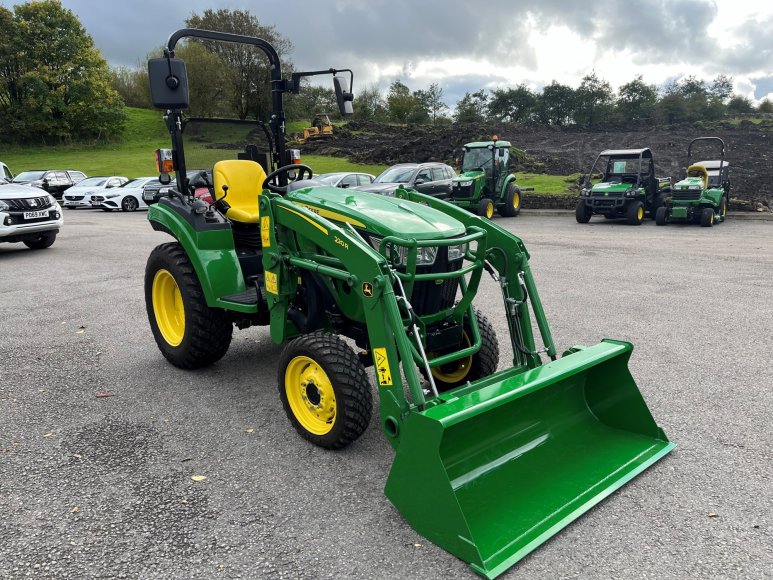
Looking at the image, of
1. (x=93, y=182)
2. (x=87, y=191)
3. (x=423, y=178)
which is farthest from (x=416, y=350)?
(x=93, y=182)

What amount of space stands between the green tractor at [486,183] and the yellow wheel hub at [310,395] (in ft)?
45.6

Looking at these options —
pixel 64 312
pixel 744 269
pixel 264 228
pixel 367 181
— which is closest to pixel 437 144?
pixel 367 181

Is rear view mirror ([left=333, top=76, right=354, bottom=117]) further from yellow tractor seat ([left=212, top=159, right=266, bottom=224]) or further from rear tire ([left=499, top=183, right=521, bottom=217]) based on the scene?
rear tire ([left=499, top=183, right=521, bottom=217])

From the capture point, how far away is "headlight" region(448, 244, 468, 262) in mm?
3457

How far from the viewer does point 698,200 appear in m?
14.9

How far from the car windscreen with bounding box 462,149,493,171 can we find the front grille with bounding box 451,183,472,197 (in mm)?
1168

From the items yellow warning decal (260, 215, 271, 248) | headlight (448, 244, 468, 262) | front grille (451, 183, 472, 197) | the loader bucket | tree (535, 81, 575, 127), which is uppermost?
tree (535, 81, 575, 127)

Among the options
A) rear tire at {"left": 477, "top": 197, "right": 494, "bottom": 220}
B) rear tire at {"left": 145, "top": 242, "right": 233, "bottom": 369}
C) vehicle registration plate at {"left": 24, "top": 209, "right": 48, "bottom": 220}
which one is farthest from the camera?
rear tire at {"left": 477, "top": 197, "right": 494, "bottom": 220}

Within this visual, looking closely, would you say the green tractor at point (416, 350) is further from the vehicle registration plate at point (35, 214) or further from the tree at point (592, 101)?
the tree at point (592, 101)

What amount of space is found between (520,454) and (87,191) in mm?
23416

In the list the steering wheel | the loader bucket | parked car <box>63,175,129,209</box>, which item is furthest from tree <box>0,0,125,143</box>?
the loader bucket

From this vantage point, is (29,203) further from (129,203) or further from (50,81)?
(50,81)

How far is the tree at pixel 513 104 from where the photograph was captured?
47281 mm

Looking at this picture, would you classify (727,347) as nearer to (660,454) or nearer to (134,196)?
(660,454)
